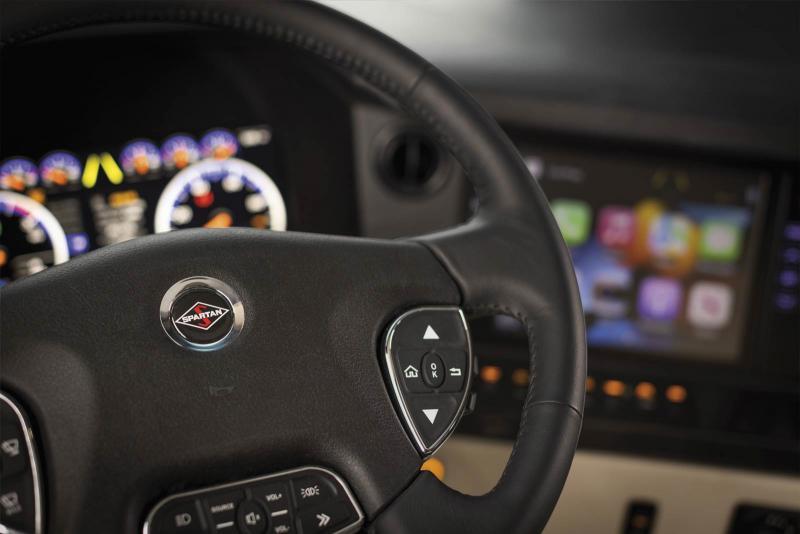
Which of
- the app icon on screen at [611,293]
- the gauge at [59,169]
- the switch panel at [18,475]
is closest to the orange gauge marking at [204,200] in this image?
the gauge at [59,169]

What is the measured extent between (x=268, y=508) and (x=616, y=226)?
31.1 inches

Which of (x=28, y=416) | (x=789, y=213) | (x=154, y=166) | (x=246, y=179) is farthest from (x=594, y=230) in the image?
(x=28, y=416)

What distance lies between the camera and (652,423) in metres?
1.29

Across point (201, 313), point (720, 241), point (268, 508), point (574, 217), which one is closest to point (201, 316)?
point (201, 313)

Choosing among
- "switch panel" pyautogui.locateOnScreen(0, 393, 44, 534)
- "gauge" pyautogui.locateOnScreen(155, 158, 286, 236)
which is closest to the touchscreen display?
"gauge" pyautogui.locateOnScreen(155, 158, 286, 236)

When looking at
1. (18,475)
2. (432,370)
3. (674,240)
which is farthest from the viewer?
(674,240)

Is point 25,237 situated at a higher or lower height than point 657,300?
higher

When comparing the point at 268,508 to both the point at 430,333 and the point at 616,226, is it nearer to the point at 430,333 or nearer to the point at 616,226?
the point at 430,333

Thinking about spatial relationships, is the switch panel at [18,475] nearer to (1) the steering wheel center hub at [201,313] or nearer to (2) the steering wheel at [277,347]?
(2) the steering wheel at [277,347]

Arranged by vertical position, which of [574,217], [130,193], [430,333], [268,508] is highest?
[130,193]

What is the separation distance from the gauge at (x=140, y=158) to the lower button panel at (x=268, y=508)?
0.68 meters

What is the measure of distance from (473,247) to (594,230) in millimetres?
581

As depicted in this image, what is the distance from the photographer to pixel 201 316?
0.66m

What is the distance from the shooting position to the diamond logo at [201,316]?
2.16ft
